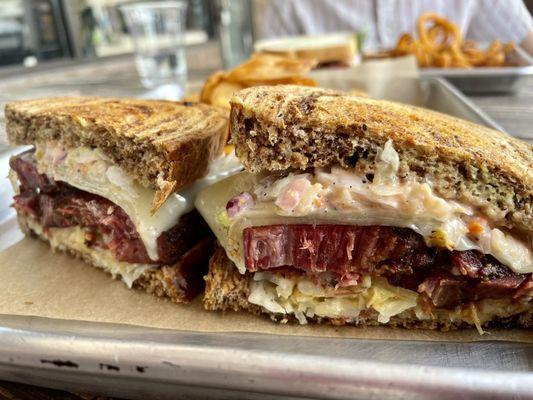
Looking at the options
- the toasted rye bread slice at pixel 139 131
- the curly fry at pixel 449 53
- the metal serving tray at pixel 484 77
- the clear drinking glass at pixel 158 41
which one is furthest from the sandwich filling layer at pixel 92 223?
the curly fry at pixel 449 53

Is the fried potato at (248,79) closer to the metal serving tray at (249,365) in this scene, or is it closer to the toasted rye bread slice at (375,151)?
the toasted rye bread slice at (375,151)

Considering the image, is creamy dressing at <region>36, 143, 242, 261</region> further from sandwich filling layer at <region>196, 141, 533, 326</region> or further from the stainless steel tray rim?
the stainless steel tray rim


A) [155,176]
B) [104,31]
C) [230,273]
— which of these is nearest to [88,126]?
[155,176]

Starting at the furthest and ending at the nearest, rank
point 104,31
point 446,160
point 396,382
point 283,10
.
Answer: point 283,10
point 104,31
point 446,160
point 396,382

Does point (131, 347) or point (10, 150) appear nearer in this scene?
point (131, 347)

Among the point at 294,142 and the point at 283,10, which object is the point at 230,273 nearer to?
the point at 294,142
